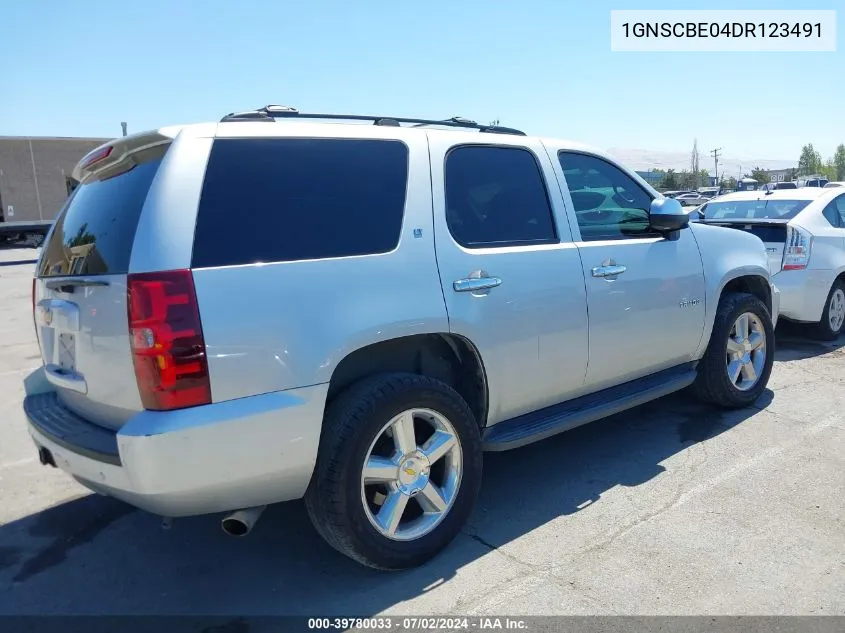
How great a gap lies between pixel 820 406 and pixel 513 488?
2896 mm

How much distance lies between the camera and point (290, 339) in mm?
2568

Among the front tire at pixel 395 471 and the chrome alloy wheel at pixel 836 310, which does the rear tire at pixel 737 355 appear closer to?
the front tire at pixel 395 471

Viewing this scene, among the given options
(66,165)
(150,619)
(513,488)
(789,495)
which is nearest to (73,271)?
(150,619)

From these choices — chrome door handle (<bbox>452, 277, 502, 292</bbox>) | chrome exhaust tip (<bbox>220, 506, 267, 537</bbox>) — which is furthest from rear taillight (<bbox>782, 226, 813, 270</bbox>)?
chrome exhaust tip (<bbox>220, 506, 267, 537</bbox>)

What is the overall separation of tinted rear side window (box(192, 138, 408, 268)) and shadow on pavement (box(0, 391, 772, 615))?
A: 1.47 metres

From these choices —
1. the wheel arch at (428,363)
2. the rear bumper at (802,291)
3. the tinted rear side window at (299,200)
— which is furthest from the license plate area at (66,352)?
the rear bumper at (802,291)

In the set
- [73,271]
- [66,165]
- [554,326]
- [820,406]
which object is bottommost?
[820,406]

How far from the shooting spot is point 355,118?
3324 mm

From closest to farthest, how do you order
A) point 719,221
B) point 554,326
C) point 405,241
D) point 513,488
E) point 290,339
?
point 290,339
point 405,241
point 554,326
point 513,488
point 719,221

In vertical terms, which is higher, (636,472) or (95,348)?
(95,348)

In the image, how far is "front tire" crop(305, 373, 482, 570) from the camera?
2744 mm

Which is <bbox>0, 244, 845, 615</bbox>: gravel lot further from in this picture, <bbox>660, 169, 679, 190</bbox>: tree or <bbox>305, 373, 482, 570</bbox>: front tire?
<bbox>660, 169, 679, 190</bbox>: tree

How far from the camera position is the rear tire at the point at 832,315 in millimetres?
7270

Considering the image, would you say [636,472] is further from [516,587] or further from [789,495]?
[516,587]
